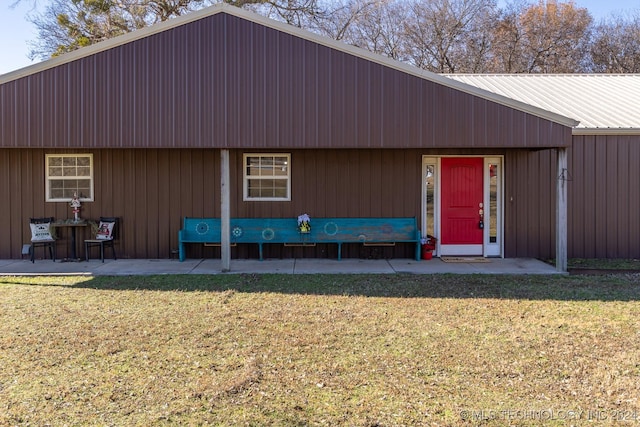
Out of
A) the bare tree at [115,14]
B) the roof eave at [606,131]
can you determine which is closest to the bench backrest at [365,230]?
the roof eave at [606,131]

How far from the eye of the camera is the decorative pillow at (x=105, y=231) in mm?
9273

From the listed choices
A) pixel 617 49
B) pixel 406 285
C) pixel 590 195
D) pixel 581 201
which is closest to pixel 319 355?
pixel 406 285

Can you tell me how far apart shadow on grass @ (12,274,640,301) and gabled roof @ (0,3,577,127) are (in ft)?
8.21

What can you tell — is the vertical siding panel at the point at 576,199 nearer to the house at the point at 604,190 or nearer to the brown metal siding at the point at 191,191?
the house at the point at 604,190

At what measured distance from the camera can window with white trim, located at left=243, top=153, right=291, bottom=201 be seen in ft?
31.3

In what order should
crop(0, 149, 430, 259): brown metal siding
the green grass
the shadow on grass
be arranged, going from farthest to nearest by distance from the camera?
crop(0, 149, 430, 259): brown metal siding
the green grass
the shadow on grass

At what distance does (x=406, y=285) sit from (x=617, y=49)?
22655mm

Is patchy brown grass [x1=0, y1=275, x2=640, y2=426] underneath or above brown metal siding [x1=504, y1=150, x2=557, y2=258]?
underneath

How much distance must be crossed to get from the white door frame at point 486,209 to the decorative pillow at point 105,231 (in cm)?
598

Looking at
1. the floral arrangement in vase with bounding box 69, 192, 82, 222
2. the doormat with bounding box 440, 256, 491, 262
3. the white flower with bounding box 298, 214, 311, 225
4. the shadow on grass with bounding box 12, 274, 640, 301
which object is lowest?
the shadow on grass with bounding box 12, 274, 640, 301

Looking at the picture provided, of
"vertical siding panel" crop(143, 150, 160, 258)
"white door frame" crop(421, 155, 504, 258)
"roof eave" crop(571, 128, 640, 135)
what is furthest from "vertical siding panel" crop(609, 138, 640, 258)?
"vertical siding panel" crop(143, 150, 160, 258)

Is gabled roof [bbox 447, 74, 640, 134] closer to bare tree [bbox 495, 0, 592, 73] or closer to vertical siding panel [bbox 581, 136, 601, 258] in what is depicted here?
vertical siding panel [bbox 581, 136, 601, 258]

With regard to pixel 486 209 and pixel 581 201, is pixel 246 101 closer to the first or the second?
pixel 486 209

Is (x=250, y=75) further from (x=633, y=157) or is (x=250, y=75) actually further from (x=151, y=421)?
(x=633, y=157)
